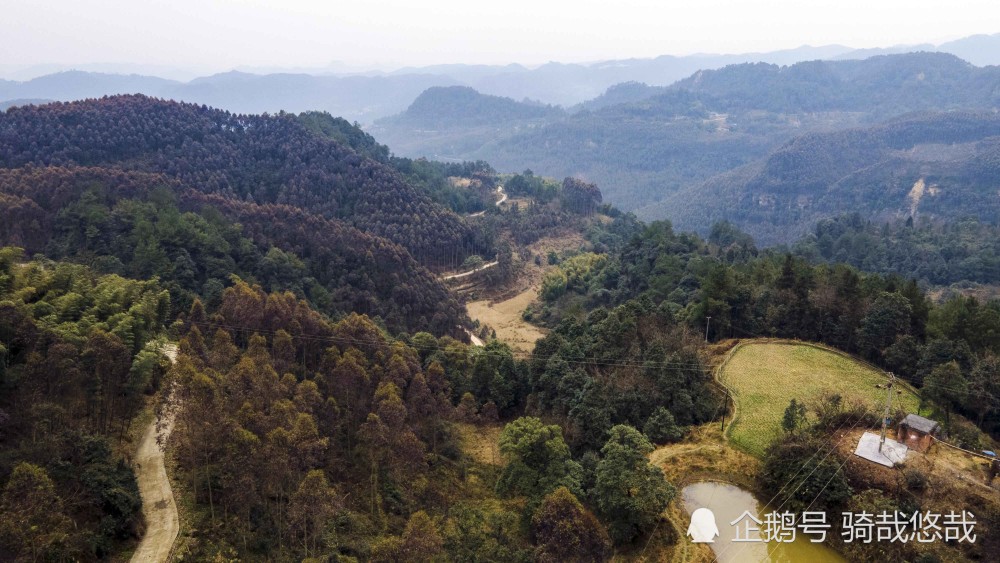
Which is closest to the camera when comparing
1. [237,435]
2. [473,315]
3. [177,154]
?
[237,435]

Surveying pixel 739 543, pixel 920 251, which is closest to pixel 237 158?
pixel 739 543

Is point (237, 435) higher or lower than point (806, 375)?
higher

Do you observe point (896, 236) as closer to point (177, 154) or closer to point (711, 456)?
point (711, 456)

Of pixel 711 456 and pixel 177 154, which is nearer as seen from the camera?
pixel 711 456

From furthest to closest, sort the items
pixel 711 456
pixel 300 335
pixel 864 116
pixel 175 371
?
pixel 864 116 → pixel 300 335 → pixel 711 456 → pixel 175 371

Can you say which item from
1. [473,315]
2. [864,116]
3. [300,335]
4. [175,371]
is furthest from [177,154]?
[864,116]

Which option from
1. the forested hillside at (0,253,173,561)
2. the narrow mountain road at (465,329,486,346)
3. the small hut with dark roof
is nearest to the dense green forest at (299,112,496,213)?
the narrow mountain road at (465,329,486,346)

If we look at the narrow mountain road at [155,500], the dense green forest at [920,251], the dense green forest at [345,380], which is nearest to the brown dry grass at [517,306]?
the dense green forest at [345,380]

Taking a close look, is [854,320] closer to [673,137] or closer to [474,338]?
[474,338]
